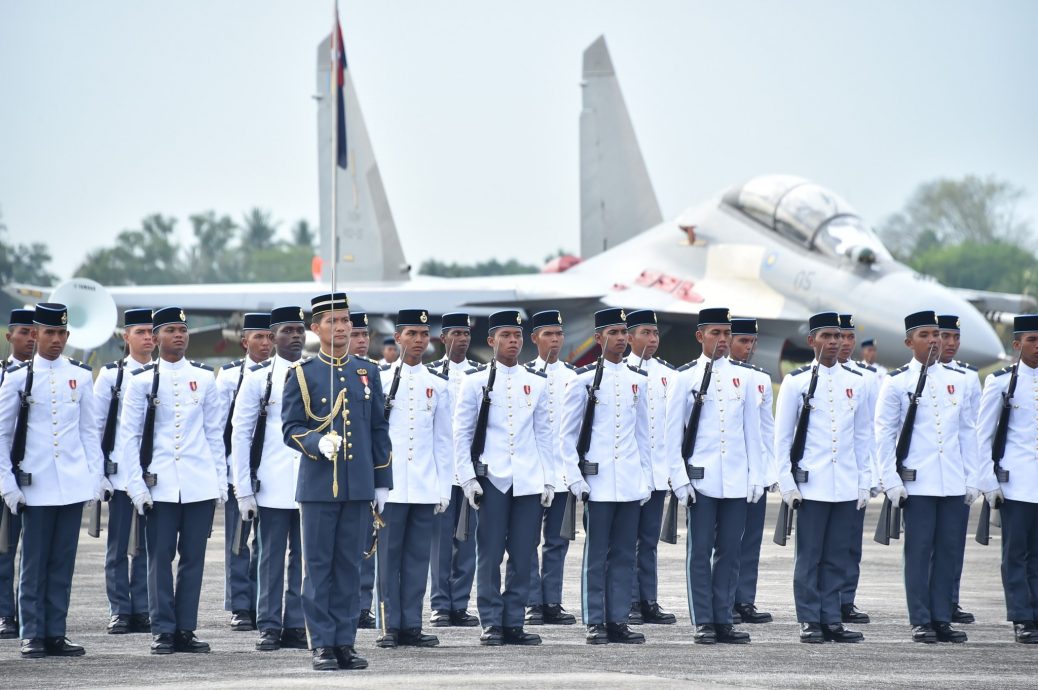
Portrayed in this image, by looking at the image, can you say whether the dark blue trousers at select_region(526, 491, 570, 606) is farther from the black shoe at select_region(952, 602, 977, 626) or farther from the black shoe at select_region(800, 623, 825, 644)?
the black shoe at select_region(952, 602, 977, 626)

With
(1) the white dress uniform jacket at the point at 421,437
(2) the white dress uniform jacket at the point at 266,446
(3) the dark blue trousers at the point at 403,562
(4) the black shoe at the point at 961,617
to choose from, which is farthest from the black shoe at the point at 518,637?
(4) the black shoe at the point at 961,617

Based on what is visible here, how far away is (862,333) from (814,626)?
31.5ft

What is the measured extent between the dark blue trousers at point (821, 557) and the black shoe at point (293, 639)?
2770 mm

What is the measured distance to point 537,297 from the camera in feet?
70.7

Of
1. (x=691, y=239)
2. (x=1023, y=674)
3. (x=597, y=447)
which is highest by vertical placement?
(x=691, y=239)

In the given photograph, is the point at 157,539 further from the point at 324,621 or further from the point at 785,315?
the point at 785,315

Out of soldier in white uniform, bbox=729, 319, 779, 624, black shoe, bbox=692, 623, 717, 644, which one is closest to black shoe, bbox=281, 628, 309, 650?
black shoe, bbox=692, 623, 717, 644

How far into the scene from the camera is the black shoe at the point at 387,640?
28.7ft

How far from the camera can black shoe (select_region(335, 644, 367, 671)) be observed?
7855 mm

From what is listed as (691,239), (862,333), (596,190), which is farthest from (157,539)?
(596,190)

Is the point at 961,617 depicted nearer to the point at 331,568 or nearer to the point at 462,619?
the point at 462,619

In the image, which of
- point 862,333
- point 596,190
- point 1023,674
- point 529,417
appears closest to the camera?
point 1023,674

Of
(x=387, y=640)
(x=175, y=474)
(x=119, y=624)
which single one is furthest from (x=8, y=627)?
(x=387, y=640)

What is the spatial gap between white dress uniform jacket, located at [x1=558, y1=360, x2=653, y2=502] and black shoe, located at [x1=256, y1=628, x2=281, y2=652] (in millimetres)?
1842
